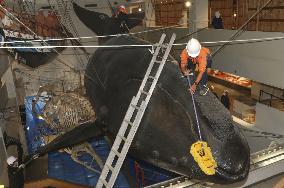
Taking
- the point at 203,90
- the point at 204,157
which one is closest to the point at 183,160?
the point at 204,157

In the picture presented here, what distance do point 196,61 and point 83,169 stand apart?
797 cm

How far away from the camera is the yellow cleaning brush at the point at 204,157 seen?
574 centimetres

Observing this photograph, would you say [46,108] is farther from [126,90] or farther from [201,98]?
[201,98]

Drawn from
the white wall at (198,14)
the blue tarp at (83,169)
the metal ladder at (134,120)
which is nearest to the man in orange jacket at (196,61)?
the metal ladder at (134,120)

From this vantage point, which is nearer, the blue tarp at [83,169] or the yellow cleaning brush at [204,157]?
the yellow cleaning brush at [204,157]

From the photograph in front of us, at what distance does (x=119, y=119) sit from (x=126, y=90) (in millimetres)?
782

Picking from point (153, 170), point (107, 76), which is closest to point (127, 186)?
point (153, 170)

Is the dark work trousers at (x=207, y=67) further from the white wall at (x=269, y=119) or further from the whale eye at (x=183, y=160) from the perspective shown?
the white wall at (x=269, y=119)

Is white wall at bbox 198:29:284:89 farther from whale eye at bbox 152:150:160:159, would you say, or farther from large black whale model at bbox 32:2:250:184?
whale eye at bbox 152:150:160:159

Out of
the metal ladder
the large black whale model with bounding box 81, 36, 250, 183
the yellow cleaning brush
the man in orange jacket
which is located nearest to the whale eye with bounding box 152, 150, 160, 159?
the large black whale model with bounding box 81, 36, 250, 183

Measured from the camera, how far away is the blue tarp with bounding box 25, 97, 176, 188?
1214cm

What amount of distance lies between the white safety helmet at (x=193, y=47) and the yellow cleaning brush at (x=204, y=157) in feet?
6.32

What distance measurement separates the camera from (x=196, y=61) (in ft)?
23.0

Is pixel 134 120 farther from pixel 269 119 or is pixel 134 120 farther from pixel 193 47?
pixel 269 119
